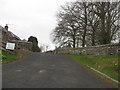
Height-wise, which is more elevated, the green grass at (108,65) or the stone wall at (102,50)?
the stone wall at (102,50)

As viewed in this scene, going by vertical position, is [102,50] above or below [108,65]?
above

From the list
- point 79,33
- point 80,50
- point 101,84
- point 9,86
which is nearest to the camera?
point 9,86

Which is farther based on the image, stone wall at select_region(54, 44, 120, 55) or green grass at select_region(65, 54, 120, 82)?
stone wall at select_region(54, 44, 120, 55)

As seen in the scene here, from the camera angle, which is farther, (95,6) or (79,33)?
(79,33)

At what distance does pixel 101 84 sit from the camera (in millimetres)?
9766

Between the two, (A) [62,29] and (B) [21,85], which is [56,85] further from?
(A) [62,29]

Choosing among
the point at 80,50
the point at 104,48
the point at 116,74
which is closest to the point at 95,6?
the point at 80,50

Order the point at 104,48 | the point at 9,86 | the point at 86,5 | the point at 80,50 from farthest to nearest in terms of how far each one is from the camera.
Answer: the point at 86,5 → the point at 80,50 → the point at 104,48 → the point at 9,86

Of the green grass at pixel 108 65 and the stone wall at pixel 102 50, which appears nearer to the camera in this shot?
the green grass at pixel 108 65

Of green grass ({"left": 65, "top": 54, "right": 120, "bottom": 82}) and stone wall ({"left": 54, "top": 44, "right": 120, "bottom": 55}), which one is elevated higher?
stone wall ({"left": 54, "top": 44, "right": 120, "bottom": 55})

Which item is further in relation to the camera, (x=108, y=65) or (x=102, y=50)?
(x=102, y=50)

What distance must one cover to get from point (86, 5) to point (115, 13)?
580 centimetres

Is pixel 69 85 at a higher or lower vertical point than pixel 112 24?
lower

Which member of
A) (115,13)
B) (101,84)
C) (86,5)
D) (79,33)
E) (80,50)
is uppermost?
(86,5)
